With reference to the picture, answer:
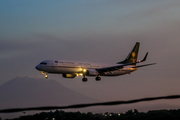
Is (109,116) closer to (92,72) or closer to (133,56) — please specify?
(92,72)

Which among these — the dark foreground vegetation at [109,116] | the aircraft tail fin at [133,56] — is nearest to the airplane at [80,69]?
the aircraft tail fin at [133,56]

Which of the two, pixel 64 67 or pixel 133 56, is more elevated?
pixel 133 56

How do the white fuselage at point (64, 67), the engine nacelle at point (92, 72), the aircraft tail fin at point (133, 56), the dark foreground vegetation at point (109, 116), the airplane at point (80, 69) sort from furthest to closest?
the aircraft tail fin at point (133, 56) < the engine nacelle at point (92, 72) < the dark foreground vegetation at point (109, 116) < the airplane at point (80, 69) < the white fuselage at point (64, 67)

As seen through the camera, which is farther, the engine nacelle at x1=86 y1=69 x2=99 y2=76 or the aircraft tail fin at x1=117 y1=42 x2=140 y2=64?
the aircraft tail fin at x1=117 y1=42 x2=140 y2=64

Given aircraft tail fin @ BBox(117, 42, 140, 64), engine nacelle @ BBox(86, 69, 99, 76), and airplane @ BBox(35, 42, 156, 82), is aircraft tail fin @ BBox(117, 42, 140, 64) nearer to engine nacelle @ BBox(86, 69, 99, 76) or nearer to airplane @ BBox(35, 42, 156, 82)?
airplane @ BBox(35, 42, 156, 82)

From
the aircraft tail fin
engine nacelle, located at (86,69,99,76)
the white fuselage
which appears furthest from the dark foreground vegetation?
the aircraft tail fin

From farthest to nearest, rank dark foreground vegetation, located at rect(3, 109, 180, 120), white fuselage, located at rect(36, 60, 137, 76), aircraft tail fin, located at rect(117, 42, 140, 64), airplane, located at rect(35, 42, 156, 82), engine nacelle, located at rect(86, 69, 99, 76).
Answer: aircraft tail fin, located at rect(117, 42, 140, 64)
engine nacelle, located at rect(86, 69, 99, 76)
dark foreground vegetation, located at rect(3, 109, 180, 120)
airplane, located at rect(35, 42, 156, 82)
white fuselage, located at rect(36, 60, 137, 76)

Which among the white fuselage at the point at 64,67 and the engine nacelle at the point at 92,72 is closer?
the white fuselage at the point at 64,67

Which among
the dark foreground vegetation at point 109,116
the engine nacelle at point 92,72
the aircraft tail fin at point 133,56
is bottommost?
the dark foreground vegetation at point 109,116

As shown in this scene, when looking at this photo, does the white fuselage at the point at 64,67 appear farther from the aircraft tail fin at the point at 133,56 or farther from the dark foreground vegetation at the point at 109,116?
the aircraft tail fin at the point at 133,56

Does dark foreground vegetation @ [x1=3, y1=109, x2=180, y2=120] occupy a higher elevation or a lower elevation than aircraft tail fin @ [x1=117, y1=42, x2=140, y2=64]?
lower

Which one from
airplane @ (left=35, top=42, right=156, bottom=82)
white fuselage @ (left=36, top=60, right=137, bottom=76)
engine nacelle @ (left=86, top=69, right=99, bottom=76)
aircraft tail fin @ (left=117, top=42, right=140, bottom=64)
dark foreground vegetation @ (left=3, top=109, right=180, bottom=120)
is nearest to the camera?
white fuselage @ (left=36, top=60, right=137, bottom=76)

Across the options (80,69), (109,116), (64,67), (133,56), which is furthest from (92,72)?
(133,56)

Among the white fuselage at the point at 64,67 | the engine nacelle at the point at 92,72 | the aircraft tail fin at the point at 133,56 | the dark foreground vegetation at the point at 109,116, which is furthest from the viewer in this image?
the aircraft tail fin at the point at 133,56
